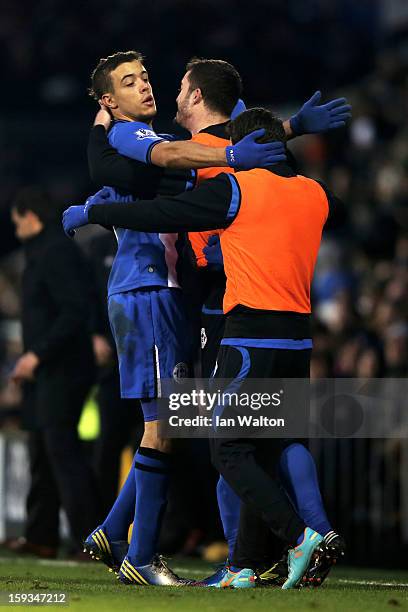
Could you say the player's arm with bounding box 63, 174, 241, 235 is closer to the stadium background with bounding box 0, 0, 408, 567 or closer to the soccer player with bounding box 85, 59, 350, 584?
the soccer player with bounding box 85, 59, 350, 584

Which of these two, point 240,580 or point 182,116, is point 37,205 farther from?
point 240,580

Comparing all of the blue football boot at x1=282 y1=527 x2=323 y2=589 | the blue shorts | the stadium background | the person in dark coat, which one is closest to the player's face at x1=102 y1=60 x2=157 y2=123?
the blue shorts

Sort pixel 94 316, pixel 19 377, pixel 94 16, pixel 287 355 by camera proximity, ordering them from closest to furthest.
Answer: pixel 287 355, pixel 19 377, pixel 94 316, pixel 94 16

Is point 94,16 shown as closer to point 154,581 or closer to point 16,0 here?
point 16,0

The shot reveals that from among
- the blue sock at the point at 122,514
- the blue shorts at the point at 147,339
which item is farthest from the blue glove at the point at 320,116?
the blue sock at the point at 122,514

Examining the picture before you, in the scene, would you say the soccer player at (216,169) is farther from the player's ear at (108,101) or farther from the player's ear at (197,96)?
the player's ear at (108,101)

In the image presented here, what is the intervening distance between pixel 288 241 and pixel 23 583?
190cm

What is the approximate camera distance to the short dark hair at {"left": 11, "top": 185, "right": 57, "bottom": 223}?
9.11 m

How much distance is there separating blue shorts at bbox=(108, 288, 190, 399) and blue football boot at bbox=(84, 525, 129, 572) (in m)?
0.67

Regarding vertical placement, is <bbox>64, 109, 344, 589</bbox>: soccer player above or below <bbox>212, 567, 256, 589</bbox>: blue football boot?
above

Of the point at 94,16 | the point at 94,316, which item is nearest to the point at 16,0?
the point at 94,16

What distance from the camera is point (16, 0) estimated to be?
981 inches

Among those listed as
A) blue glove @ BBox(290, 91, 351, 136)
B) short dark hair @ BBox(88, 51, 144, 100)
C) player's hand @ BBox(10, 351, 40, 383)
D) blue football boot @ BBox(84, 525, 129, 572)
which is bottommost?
blue football boot @ BBox(84, 525, 129, 572)

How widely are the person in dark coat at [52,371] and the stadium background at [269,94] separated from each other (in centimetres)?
316
